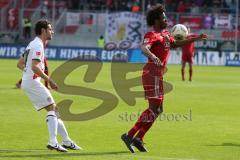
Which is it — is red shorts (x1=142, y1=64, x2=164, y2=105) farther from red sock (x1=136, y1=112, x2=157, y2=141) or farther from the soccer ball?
the soccer ball

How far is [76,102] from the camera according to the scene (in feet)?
67.4

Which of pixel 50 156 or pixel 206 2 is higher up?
pixel 206 2

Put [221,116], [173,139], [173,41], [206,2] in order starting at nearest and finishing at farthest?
1. [173,41]
2. [173,139]
3. [221,116]
4. [206,2]

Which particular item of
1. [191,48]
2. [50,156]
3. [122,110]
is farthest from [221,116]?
[191,48]

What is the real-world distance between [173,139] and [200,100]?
8.69 meters

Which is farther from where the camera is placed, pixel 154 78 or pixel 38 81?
pixel 154 78

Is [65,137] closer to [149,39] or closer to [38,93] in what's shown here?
[38,93]

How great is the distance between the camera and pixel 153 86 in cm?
1153

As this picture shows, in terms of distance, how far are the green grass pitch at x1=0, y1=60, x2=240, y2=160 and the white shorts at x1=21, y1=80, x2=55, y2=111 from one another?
0.82m

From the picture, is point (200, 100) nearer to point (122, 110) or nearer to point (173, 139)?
point (122, 110)

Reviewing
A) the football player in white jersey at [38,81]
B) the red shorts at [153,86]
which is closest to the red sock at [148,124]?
the red shorts at [153,86]

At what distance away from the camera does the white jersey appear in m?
11.2

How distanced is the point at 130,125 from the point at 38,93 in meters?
4.72

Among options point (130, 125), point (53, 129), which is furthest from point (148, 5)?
point (53, 129)
